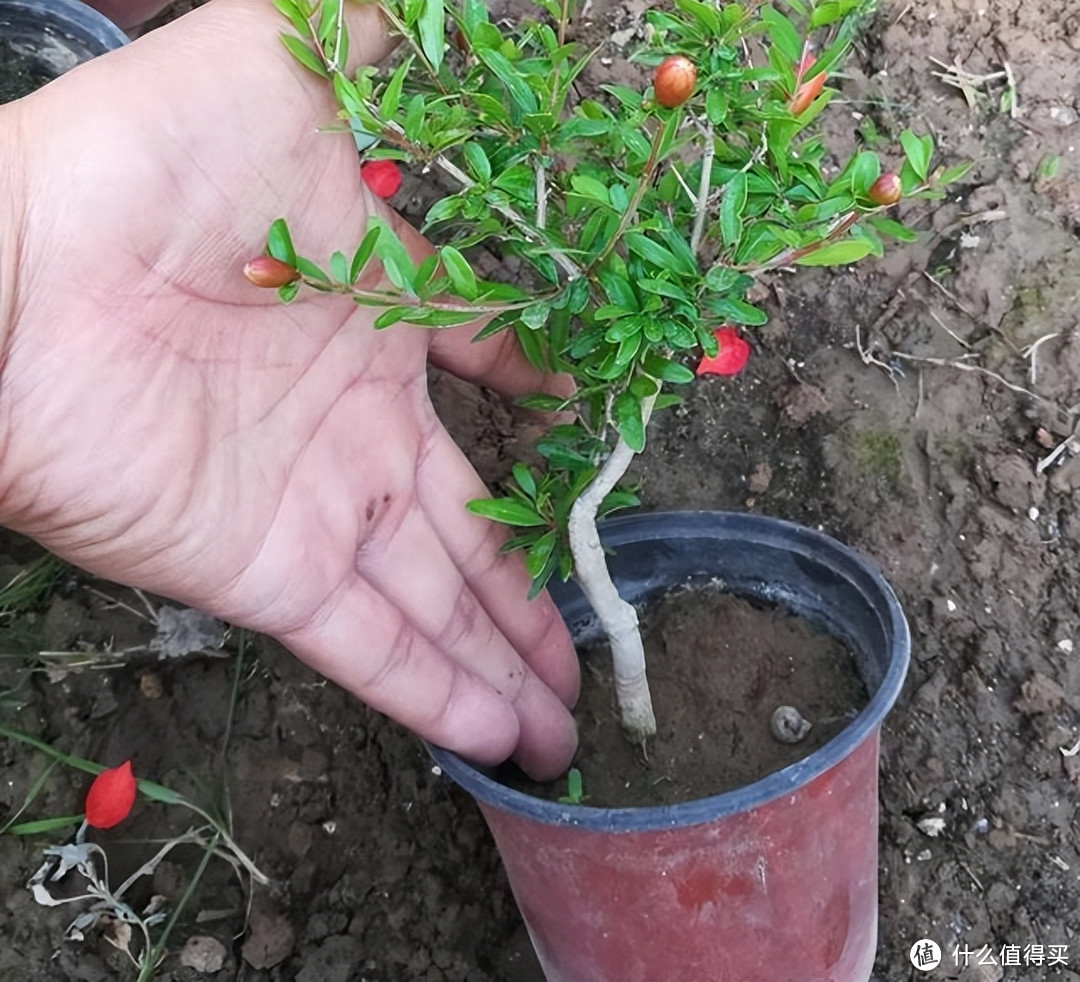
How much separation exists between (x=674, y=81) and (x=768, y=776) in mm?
853

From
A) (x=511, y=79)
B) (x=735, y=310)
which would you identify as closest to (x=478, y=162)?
(x=511, y=79)

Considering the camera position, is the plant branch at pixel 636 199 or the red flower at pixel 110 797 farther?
the red flower at pixel 110 797

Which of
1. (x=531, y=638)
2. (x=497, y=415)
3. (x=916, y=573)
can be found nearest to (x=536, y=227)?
(x=531, y=638)

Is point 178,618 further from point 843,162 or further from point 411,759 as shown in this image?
point 843,162

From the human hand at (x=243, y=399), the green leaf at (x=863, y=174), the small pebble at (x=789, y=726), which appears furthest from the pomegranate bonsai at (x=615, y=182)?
the small pebble at (x=789, y=726)

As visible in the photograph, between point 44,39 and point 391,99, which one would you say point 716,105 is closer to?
point 391,99

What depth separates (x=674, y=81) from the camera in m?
1.01

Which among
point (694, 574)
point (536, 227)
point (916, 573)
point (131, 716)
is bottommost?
point (916, 573)

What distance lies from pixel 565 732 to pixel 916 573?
2.54 feet

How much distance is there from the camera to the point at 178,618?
2.16 meters

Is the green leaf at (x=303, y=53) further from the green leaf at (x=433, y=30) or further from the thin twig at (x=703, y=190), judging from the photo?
the thin twig at (x=703, y=190)

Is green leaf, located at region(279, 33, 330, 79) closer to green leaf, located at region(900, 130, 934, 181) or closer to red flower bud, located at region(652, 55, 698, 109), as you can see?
red flower bud, located at region(652, 55, 698, 109)

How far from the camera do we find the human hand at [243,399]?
4.36ft

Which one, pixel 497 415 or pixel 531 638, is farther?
pixel 497 415
